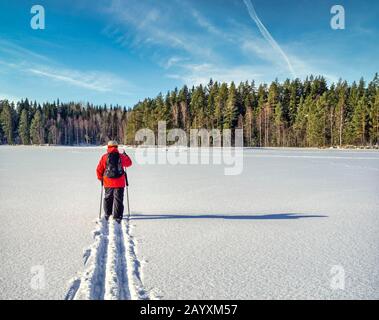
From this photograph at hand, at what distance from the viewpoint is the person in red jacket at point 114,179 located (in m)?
6.33

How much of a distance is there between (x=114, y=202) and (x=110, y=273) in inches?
108

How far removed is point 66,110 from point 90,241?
120484 millimetres

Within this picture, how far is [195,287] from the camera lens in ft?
11.2

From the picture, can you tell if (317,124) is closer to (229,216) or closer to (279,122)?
(279,122)

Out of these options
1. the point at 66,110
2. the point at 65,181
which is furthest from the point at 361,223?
the point at 66,110

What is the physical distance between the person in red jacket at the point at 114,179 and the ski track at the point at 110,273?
98 centimetres

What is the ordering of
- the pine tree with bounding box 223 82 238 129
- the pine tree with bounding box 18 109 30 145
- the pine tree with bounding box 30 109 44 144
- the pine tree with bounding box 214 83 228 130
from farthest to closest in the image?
the pine tree with bounding box 18 109 30 145 → the pine tree with bounding box 30 109 44 144 → the pine tree with bounding box 214 83 228 130 → the pine tree with bounding box 223 82 238 129

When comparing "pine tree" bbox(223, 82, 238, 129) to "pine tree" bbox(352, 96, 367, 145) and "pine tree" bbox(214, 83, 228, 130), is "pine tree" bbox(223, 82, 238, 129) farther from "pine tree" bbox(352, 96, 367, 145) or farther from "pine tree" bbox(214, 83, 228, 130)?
"pine tree" bbox(352, 96, 367, 145)

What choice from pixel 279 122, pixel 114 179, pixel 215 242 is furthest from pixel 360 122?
pixel 215 242

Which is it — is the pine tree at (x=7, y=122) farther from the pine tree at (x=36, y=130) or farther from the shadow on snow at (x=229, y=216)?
the shadow on snow at (x=229, y=216)

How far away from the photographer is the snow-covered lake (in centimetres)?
345

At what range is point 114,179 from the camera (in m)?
Result: 6.39

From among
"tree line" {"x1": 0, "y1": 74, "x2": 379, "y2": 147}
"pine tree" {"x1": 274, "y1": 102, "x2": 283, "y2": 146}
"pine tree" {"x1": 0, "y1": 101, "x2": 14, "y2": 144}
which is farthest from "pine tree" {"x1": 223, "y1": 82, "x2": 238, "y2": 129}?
"pine tree" {"x1": 0, "y1": 101, "x2": 14, "y2": 144}

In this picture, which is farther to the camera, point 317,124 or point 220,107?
point 220,107
